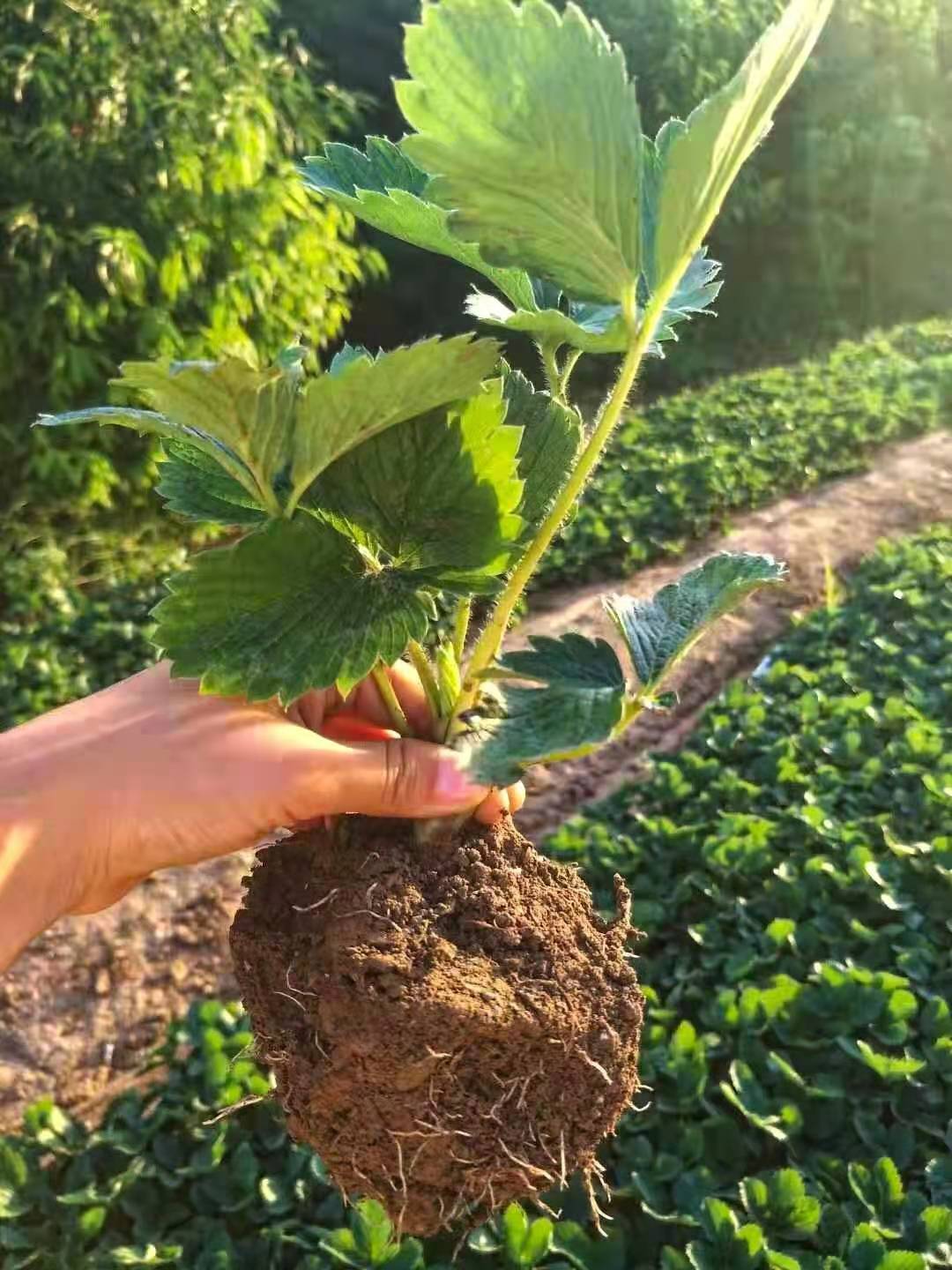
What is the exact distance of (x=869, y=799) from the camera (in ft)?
9.30

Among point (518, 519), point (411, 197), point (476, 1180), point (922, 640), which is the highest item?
point (411, 197)

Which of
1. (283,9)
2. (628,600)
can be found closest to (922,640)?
(628,600)

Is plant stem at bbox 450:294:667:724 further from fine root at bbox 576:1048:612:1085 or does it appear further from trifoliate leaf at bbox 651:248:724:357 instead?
fine root at bbox 576:1048:612:1085

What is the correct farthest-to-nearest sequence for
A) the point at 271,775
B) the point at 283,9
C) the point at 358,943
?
1. the point at 283,9
2. the point at 271,775
3. the point at 358,943

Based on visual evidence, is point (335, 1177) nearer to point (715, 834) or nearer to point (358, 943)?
point (358, 943)

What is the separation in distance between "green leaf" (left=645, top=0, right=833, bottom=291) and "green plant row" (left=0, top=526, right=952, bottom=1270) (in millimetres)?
1375

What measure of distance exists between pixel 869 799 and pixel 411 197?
2295 mm

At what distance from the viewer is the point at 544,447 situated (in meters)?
1.09

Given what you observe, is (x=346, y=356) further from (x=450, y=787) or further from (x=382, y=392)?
(x=450, y=787)

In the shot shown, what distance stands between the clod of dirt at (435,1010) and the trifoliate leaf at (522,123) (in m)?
0.65

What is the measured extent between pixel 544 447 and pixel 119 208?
467cm

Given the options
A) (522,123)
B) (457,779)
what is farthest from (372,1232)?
(522,123)

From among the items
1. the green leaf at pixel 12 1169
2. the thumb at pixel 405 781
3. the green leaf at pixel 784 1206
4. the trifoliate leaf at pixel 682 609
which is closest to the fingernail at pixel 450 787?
the thumb at pixel 405 781

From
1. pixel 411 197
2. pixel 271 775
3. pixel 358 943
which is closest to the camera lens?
pixel 411 197
